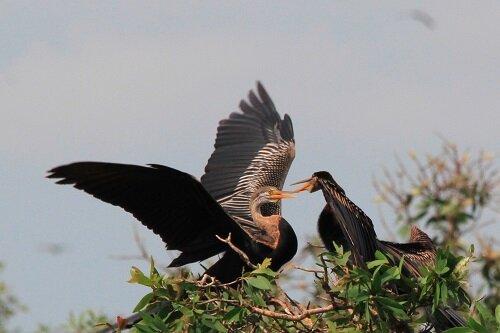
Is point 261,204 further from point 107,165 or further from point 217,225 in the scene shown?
point 107,165

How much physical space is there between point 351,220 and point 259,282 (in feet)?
3.27

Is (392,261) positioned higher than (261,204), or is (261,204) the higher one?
(261,204)

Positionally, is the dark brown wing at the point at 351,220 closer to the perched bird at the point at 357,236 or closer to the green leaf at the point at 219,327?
the perched bird at the point at 357,236

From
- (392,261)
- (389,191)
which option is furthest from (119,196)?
(389,191)

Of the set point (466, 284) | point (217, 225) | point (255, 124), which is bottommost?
point (466, 284)

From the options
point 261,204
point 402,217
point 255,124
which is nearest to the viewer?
point 261,204

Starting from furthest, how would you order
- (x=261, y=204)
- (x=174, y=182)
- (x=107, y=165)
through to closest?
1. (x=261, y=204)
2. (x=174, y=182)
3. (x=107, y=165)

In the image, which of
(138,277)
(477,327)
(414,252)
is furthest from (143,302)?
(414,252)

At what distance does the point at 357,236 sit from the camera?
23.0 ft

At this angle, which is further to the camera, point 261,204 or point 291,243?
point 261,204

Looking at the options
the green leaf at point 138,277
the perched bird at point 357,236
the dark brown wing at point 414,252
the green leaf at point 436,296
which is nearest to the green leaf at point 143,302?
the green leaf at point 138,277

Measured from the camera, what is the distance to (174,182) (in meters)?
8.05

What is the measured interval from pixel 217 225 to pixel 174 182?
550 mm

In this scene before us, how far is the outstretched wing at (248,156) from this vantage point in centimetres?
996
